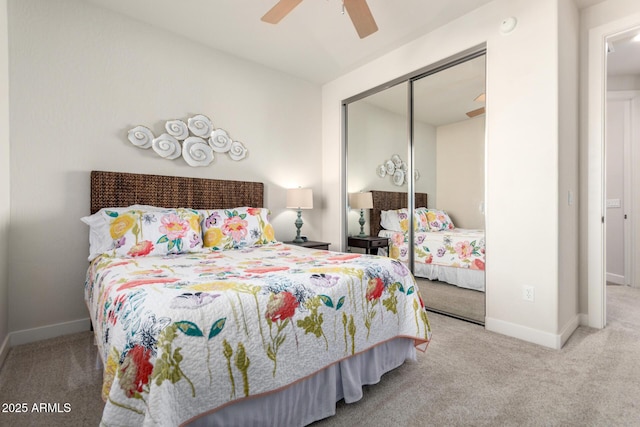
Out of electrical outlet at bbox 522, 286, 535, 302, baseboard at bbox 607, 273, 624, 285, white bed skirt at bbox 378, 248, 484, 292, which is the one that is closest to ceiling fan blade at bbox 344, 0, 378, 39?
white bed skirt at bbox 378, 248, 484, 292

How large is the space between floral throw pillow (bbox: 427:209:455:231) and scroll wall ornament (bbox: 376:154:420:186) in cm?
39

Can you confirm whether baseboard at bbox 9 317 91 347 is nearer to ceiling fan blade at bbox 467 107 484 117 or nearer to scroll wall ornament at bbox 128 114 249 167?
scroll wall ornament at bbox 128 114 249 167

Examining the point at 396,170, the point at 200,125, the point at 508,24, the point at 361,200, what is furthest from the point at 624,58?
the point at 200,125

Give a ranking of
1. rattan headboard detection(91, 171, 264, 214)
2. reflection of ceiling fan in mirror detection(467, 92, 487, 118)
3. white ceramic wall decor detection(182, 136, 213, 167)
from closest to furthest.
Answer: rattan headboard detection(91, 171, 264, 214), reflection of ceiling fan in mirror detection(467, 92, 487, 118), white ceramic wall decor detection(182, 136, 213, 167)

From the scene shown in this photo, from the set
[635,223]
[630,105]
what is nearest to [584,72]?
[630,105]

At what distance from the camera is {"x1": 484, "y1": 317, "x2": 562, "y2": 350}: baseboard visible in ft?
7.28

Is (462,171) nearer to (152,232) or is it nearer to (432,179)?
(432,179)

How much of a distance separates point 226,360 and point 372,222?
2.65m

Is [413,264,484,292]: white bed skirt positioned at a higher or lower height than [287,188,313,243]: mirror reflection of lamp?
lower

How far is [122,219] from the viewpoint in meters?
2.30

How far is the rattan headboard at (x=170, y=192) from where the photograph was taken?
100 inches

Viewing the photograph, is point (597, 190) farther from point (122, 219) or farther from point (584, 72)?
point (122, 219)

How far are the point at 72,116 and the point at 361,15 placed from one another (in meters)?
2.35

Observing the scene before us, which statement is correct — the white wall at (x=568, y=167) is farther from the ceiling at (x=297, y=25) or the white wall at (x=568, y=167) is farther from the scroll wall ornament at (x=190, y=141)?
the scroll wall ornament at (x=190, y=141)
